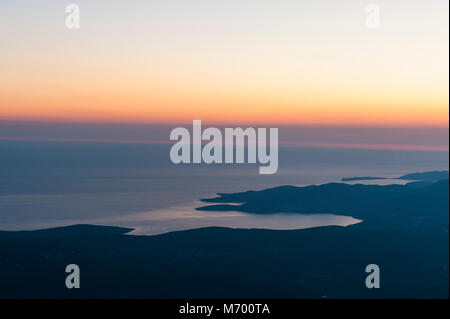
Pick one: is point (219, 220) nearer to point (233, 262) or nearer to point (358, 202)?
point (358, 202)

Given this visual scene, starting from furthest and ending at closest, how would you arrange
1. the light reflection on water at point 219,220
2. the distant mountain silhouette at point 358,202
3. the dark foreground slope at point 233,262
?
the distant mountain silhouette at point 358,202 < the light reflection on water at point 219,220 < the dark foreground slope at point 233,262

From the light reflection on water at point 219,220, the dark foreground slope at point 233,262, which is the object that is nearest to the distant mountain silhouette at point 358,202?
the light reflection on water at point 219,220

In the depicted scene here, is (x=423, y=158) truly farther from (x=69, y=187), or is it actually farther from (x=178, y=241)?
(x=178, y=241)

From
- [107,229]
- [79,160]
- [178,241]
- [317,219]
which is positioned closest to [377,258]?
[178,241]

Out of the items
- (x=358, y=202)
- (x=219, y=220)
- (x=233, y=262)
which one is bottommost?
(x=233, y=262)

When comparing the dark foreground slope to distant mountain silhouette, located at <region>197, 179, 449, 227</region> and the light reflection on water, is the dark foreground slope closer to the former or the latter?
distant mountain silhouette, located at <region>197, 179, 449, 227</region>

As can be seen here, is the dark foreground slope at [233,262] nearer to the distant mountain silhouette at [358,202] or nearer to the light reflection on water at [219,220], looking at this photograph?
the distant mountain silhouette at [358,202]

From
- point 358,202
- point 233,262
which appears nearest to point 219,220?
point 358,202
